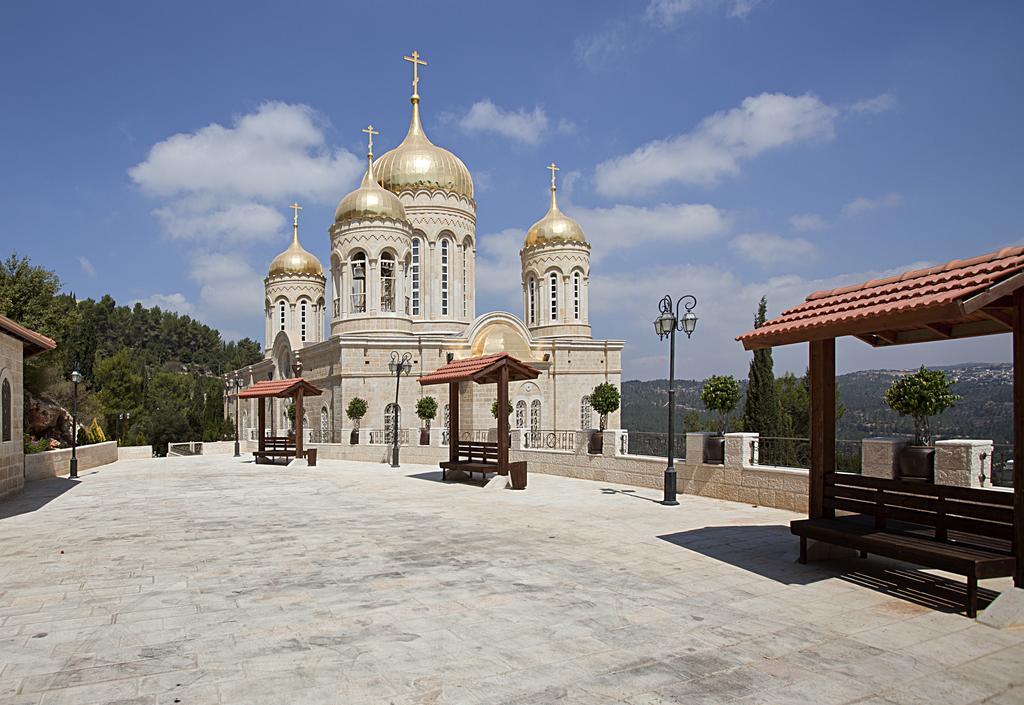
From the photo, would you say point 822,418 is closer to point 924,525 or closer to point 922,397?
point 924,525

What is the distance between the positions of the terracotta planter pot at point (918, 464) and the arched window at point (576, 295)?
93.3 feet

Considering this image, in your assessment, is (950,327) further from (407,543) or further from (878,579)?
(407,543)

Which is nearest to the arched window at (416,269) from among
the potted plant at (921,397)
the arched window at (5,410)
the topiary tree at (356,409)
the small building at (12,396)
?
the topiary tree at (356,409)

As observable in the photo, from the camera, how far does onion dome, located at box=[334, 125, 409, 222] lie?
102ft

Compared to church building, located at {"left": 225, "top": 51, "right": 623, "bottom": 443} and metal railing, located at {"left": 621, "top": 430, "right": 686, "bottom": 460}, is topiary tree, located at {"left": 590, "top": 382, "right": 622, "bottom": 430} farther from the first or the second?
metal railing, located at {"left": 621, "top": 430, "right": 686, "bottom": 460}

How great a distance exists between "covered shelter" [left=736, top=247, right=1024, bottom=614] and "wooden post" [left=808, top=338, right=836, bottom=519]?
11 millimetres

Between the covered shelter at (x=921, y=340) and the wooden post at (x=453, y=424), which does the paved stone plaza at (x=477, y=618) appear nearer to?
the covered shelter at (x=921, y=340)

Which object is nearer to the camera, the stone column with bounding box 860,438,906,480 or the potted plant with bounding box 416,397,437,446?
the stone column with bounding box 860,438,906,480

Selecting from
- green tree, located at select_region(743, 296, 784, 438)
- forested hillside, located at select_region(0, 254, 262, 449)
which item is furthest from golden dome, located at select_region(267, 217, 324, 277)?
green tree, located at select_region(743, 296, 784, 438)

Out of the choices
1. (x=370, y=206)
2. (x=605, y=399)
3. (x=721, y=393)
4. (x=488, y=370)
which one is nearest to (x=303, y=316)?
(x=370, y=206)

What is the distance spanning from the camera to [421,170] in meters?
34.6

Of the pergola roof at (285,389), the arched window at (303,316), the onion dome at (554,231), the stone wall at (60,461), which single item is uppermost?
the onion dome at (554,231)

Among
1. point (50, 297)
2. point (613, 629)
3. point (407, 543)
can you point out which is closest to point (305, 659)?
point (613, 629)

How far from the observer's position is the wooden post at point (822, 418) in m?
7.34
